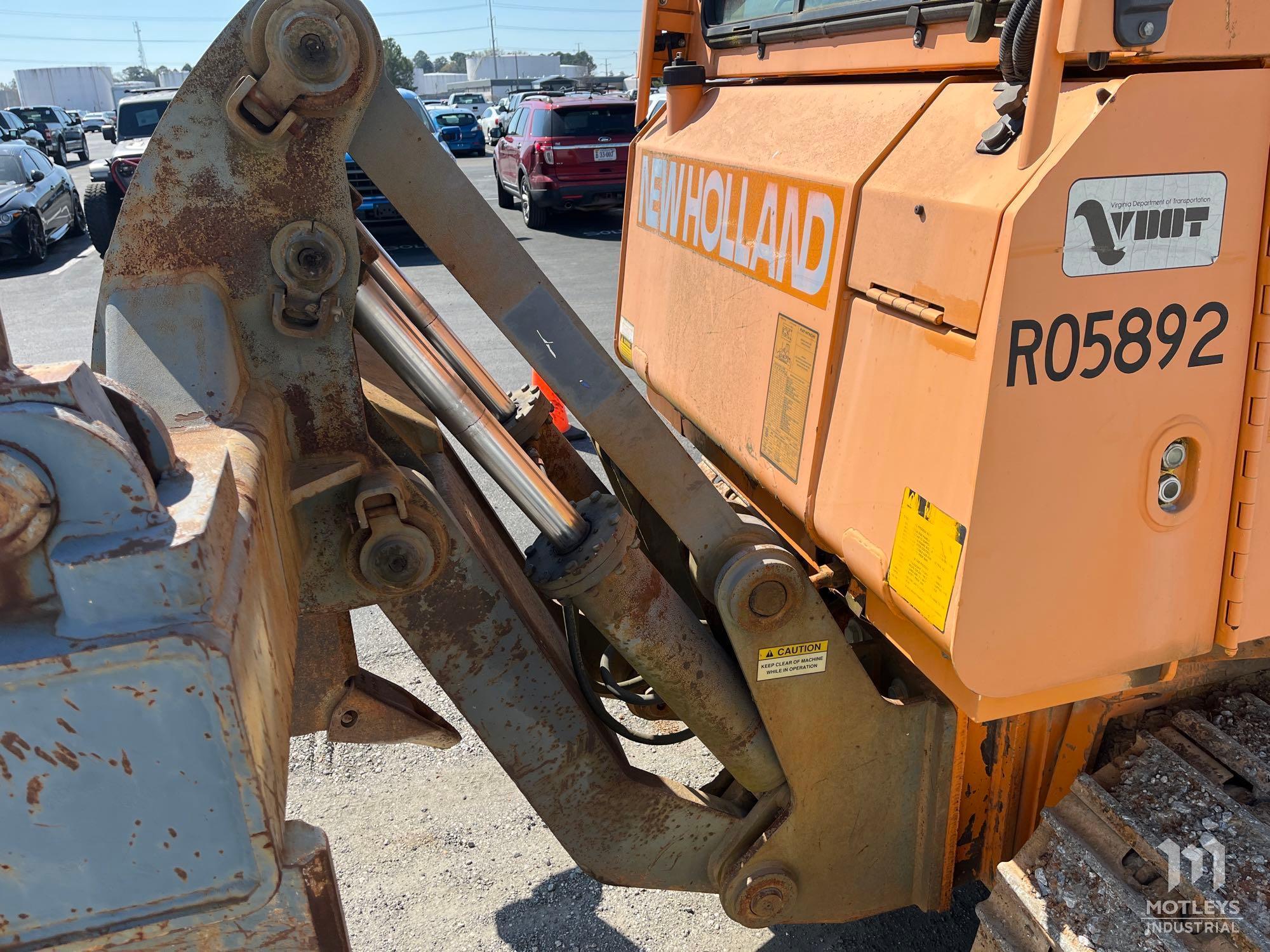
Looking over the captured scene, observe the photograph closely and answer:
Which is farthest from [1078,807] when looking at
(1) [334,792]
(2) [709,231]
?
(1) [334,792]

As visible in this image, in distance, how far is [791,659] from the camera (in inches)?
A: 80.6

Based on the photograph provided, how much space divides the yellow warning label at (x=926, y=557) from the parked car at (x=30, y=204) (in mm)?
14269

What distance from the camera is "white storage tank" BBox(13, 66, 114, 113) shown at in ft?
222

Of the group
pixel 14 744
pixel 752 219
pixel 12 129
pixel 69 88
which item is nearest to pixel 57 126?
pixel 12 129

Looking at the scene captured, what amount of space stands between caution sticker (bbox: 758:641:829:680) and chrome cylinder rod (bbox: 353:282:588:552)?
46 cm

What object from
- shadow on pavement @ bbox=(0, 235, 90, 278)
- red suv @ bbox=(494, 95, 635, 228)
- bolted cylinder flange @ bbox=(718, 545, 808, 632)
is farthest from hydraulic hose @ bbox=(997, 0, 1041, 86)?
shadow on pavement @ bbox=(0, 235, 90, 278)

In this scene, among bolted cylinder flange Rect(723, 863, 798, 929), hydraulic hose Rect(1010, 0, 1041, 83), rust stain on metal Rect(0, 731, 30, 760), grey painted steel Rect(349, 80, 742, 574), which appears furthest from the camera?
bolted cylinder flange Rect(723, 863, 798, 929)

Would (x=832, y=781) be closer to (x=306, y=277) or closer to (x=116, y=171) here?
(x=306, y=277)

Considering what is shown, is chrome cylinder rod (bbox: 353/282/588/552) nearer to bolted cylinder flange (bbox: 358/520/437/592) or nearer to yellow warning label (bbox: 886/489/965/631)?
bolted cylinder flange (bbox: 358/520/437/592)

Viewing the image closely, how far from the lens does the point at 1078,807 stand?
1.95 m

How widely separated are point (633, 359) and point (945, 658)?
173cm

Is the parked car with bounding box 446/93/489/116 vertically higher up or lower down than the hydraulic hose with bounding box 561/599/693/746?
higher up

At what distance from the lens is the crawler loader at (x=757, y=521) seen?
85 centimetres

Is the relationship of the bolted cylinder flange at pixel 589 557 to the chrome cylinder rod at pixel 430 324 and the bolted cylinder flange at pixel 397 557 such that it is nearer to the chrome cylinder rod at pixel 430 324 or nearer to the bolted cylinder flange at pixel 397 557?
the bolted cylinder flange at pixel 397 557
